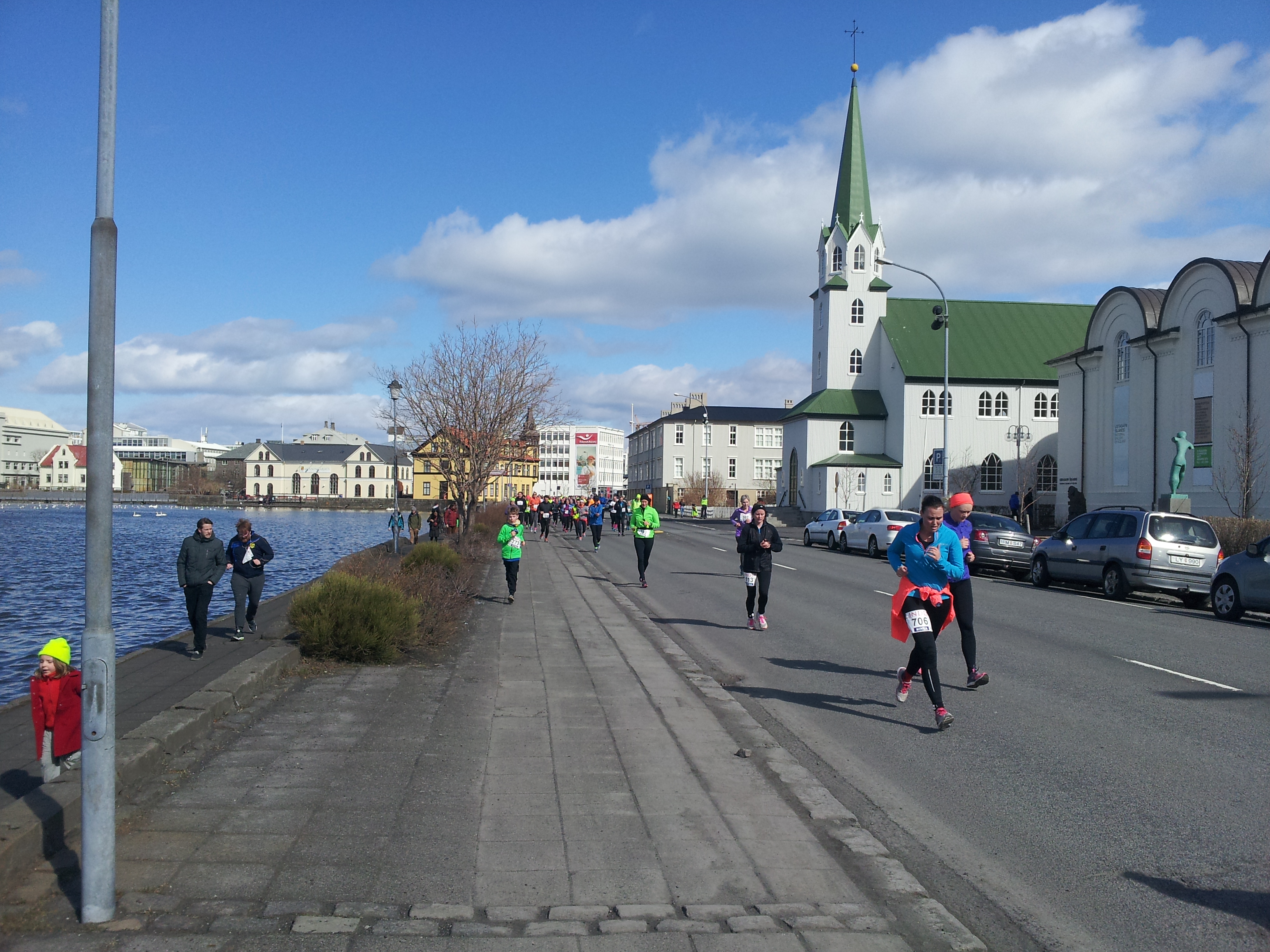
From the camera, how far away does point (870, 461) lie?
226 ft

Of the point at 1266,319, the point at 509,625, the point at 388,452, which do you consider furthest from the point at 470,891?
the point at 388,452

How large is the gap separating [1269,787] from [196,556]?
33.3 feet

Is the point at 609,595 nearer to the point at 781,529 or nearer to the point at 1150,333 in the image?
the point at 1150,333

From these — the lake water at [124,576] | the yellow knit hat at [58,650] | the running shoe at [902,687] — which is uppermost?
the yellow knit hat at [58,650]

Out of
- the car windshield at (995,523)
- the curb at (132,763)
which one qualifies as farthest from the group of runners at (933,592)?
the car windshield at (995,523)

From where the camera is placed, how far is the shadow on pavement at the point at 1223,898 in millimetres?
4336

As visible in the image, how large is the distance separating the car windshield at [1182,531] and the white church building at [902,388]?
46.4 meters

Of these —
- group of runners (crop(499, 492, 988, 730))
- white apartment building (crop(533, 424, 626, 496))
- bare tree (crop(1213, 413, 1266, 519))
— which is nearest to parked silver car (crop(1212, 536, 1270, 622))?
group of runners (crop(499, 492, 988, 730))

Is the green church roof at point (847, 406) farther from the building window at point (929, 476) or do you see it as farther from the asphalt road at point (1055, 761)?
the asphalt road at point (1055, 761)

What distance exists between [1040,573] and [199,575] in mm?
17475

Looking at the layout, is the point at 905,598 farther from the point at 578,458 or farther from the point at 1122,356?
the point at 578,458

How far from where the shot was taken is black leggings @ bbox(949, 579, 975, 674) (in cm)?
889

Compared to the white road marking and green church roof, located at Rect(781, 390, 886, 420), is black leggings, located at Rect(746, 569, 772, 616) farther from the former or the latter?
green church roof, located at Rect(781, 390, 886, 420)

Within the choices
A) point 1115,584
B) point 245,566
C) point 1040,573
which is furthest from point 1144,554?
point 245,566
